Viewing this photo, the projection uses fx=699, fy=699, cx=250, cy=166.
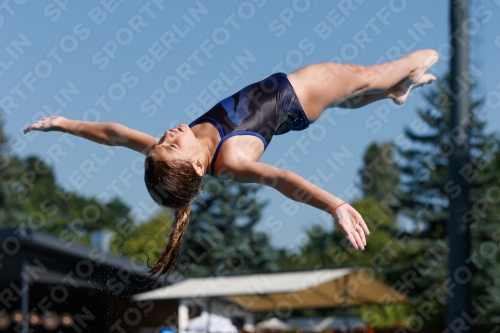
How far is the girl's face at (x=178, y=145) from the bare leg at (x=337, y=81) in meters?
0.97

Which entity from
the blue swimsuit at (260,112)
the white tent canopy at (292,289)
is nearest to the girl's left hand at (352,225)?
the blue swimsuit at (260,112)

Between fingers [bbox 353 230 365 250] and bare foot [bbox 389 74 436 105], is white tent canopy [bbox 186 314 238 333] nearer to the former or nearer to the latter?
bare foot [bbox 389 74 436 105]

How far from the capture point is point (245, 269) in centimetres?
3294

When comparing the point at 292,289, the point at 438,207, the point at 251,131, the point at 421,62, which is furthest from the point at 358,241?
the point at 438,207

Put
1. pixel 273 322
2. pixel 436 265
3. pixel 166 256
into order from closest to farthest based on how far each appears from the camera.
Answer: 1. pixel 166 256
2. pixel 436 265
3. pixel 273 322

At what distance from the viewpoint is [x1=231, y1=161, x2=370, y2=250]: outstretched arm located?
11.2 ft

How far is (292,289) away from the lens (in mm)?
13992

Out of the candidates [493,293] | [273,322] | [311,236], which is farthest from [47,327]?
[311,236]

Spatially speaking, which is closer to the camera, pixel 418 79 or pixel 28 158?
pixel 418 79

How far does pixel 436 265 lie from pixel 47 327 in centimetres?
1365

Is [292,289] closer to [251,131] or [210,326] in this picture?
[210,326]

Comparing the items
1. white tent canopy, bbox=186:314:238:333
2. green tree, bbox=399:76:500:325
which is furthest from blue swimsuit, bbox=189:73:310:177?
green tree, bbox=399:76:500:325

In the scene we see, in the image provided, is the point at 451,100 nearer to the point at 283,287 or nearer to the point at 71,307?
the point at 283,287

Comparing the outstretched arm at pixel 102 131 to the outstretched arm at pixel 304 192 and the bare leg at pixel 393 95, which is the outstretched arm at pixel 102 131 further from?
the bare leg at pixel 393 95
